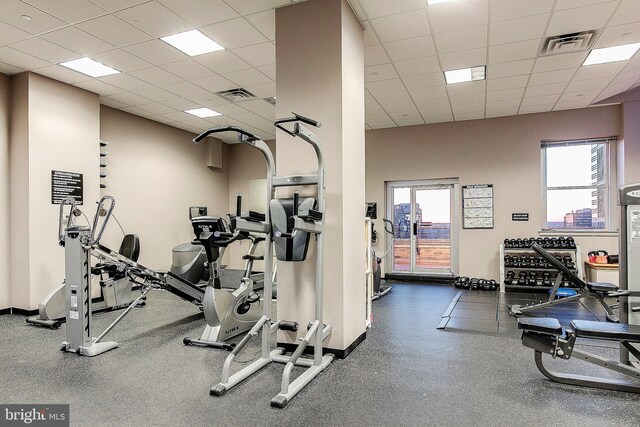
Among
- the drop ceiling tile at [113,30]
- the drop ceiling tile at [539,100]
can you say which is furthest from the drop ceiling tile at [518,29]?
the drop ceiling tile at [113,30]

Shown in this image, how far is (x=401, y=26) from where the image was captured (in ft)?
13.0

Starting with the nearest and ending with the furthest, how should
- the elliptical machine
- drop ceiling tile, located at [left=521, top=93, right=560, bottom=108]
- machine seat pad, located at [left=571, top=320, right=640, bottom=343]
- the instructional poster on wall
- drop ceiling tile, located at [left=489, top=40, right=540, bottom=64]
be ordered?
machine seat pad, located at [left=571, top=320, right=640, bottom=343], the elliptical machine, drop ceiling tile, located at [left=489, top=40, right=540, bottom=64], drop ceiling tile, located at [left=521, top=93, right=560, bottom=108], the instructional poster on wall

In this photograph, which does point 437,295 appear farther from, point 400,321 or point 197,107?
point 197,107

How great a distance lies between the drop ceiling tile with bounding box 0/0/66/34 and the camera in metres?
3.61

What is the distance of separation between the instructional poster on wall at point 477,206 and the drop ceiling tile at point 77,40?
6633 mm

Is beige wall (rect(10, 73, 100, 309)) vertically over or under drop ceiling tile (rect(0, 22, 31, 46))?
under

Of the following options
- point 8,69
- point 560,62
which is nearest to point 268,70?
point 8,69

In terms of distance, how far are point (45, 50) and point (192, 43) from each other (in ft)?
6.01

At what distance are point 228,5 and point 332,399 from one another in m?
3.56

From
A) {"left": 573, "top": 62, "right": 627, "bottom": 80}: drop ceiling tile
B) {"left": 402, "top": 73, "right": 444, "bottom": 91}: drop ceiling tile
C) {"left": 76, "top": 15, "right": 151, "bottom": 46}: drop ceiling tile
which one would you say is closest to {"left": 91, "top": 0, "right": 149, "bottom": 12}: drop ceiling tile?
{"left": 76, "top": 15, "right": 151, "bottom": 46}: drop ceiling tile

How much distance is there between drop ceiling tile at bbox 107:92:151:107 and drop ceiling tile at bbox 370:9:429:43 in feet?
13.7

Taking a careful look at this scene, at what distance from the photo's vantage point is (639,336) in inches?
100

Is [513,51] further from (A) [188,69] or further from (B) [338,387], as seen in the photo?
(B) [338,387]

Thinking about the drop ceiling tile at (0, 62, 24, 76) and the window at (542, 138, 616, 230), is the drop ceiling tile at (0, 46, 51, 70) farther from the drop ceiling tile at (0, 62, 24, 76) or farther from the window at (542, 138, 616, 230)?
the window at (542, 138, 616, 230)
